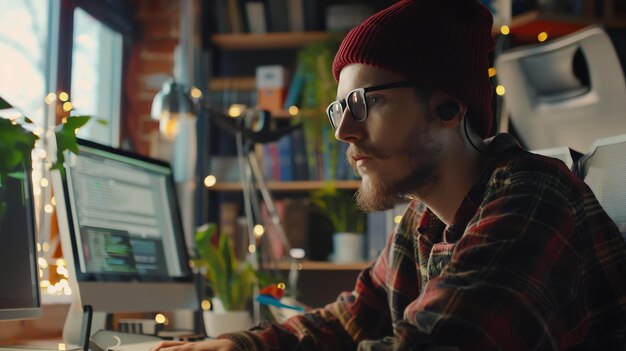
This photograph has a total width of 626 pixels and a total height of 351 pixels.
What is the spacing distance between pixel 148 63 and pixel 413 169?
2808mm

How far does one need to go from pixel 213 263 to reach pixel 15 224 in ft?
3.16

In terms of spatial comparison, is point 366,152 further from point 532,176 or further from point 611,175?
point 611,175

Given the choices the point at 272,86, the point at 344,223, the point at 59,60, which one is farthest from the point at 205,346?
the point at 272,86

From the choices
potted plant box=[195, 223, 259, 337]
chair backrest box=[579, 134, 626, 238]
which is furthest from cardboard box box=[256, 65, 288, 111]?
chair backrest box=[579, 134, 626, 238]

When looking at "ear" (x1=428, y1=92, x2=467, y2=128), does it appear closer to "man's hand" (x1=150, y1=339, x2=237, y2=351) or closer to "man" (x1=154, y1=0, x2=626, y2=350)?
"man" (x1=154, y1=0, x2=626, y2=350)

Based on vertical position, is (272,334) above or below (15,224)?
below

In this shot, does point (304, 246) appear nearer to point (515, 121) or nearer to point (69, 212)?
point (515, 121)

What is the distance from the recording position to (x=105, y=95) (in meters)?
3.59

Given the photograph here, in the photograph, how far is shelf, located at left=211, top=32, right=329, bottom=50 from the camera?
11.9ft

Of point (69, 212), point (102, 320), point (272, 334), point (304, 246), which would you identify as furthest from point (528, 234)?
point (304, 246)

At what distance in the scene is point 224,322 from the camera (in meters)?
2.07

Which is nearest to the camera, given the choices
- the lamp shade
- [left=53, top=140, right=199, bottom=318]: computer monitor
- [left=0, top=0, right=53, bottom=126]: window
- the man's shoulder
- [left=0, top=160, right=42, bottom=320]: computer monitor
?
the man's shoulder

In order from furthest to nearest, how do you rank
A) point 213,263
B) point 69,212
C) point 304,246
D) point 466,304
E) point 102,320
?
point 304,246 < point 213,263 < point 102,320 < point 69,212 < point 466,304

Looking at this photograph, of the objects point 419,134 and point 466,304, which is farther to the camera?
point 419,134
